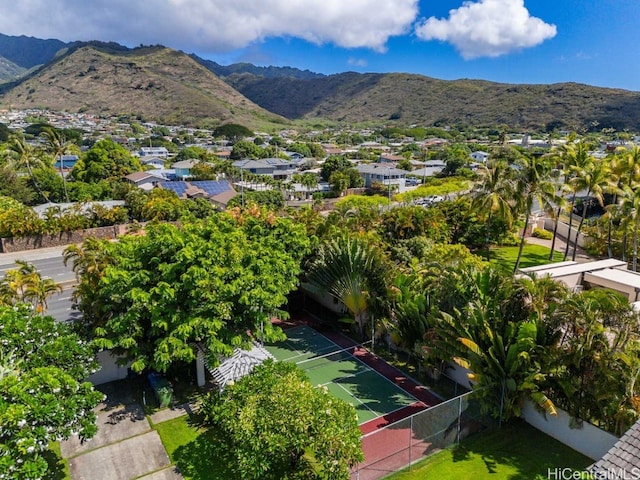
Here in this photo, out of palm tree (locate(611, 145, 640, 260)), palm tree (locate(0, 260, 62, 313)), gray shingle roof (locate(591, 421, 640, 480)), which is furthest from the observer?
palm tree (locate(611, 145, 640, 260))

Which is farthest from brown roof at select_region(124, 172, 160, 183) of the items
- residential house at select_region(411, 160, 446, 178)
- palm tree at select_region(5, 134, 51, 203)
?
residential house at select_region(411, 160, 446, 178)

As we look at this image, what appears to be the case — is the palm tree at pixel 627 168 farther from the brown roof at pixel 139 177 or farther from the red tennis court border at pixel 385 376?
the brown roof at pixel 139 177

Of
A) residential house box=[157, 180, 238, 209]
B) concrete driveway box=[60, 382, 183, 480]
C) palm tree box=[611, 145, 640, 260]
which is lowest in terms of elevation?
concrete driveway box=[60, 382, 183, 480]

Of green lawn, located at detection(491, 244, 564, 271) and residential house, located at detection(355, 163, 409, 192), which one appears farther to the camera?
residential house, located at detection(355, 163, 409, 192)

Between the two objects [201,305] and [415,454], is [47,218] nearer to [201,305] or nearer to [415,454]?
[201,305]

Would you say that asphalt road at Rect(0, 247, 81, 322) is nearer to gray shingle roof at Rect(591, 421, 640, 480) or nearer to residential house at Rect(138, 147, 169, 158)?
gray shingle roof at Rect(591, 421, 640, 480)

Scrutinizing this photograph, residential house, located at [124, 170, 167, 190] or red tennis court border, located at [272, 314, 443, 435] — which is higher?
residential house, located at [124, 170, 167, 190]

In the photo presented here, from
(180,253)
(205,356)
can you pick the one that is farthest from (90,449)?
(180,253)

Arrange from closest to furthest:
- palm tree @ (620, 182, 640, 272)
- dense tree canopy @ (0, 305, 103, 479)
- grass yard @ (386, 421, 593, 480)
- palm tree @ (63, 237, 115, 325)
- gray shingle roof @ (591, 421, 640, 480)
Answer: gray shingle roof @ (591, 421, 640, 480)
dense tree canopy @ (0, 305, 103, 479)
grass yard @ (386, 421, 593, 480)
palm tree @ (63, 237, 115, 325)
palm tree @ (620, 182, 640, 272)
